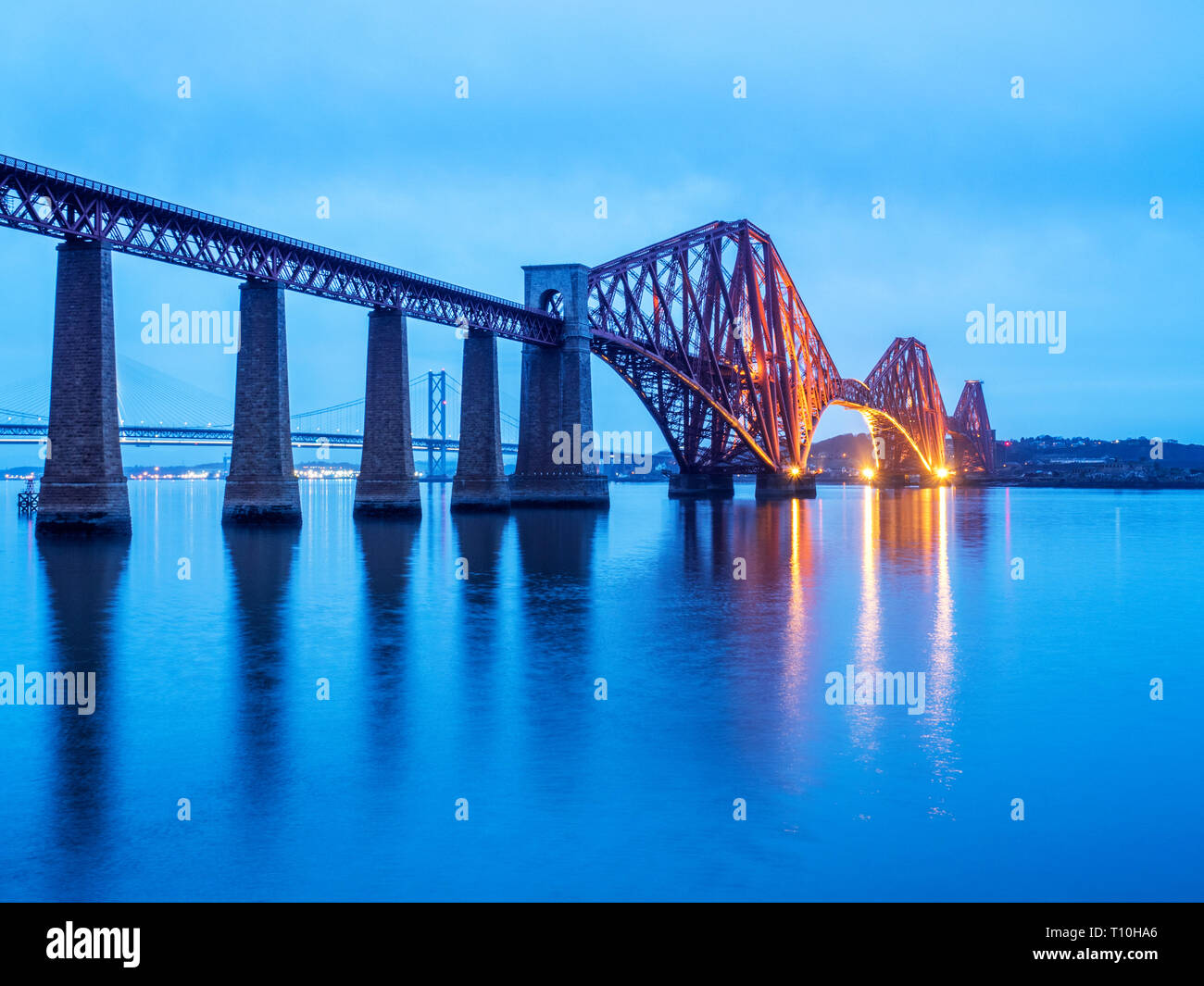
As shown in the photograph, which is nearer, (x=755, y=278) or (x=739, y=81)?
(x=739, y=81)

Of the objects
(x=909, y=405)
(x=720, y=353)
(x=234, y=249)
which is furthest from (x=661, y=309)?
(x=909, y=405)

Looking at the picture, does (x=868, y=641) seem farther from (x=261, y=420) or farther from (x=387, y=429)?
(x=387, y=429)

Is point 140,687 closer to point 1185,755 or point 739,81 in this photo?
point 1185,755

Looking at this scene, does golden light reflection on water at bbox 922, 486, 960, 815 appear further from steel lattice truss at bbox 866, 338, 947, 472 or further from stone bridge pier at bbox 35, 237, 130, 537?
steel lattice truss at bbox 866, 338, 947, 472

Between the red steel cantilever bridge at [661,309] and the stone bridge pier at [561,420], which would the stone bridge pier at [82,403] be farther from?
the stone bridge pier at [561,420]

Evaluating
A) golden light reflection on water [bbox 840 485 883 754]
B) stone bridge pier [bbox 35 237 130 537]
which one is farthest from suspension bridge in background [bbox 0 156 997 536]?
golden light reflection on water [bbox 840 485 883 754]

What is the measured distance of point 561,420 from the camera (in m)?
66.7

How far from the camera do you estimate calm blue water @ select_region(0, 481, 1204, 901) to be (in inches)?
282

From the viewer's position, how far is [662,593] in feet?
77.9

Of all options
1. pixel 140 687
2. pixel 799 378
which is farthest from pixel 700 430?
pixel 140 687

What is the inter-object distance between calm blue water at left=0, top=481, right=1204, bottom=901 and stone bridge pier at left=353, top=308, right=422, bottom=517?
28.3 meters

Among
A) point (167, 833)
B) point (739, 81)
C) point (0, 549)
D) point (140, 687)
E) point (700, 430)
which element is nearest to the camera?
point (167, 833)

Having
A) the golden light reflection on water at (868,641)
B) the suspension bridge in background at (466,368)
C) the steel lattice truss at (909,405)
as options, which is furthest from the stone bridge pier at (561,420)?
the steel lattice truss at (909,405)

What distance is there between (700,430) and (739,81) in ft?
174
